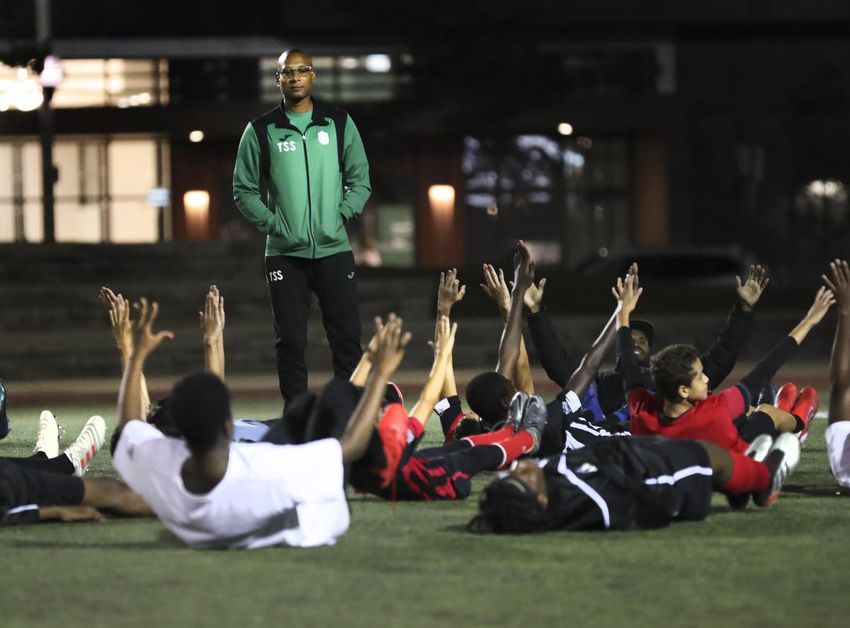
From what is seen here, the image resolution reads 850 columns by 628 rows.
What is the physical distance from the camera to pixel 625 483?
7.52 metres

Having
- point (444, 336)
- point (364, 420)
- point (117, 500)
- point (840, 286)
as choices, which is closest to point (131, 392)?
point (117, 500)

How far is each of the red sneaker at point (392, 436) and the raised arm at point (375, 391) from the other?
2.66 feet

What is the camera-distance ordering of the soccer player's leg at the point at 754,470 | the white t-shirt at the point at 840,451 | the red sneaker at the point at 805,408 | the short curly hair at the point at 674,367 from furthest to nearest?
1. the red sneaker at the point at 805,408
2. the white t-shirt at the point at 840,451
3. the short curly hair at the point at 674,367
4. the soccer player's leg at the point at 754,470

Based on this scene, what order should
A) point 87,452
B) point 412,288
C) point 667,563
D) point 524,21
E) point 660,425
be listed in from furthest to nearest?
point 524,21
point 412,288
point 87,452
point 660,425
point 667,563

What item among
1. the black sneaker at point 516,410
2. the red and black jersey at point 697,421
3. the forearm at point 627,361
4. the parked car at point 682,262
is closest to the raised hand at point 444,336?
the black sneaker at point 516,410

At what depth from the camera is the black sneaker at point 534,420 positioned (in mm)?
9023

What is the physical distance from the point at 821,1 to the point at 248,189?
140 ft

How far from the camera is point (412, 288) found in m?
23.3

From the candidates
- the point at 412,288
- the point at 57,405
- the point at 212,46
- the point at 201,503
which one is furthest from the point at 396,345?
the point at 212,46

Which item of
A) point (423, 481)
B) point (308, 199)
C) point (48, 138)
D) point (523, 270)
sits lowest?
point (423, 481)

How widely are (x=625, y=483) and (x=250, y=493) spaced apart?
1.70m

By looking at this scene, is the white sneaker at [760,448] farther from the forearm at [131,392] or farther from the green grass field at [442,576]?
the forearm at [131,392]

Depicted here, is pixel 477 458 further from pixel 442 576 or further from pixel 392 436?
pixel 442 576

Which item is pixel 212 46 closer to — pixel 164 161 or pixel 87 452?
pixel 164 161
